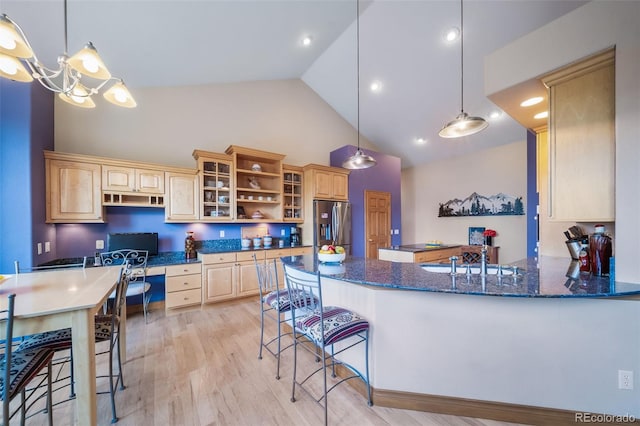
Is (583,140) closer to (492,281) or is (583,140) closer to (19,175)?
(492,281)

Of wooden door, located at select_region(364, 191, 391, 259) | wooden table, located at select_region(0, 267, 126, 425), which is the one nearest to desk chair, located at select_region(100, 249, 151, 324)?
wooden table, located at select_region(0, 267, 126, 425)

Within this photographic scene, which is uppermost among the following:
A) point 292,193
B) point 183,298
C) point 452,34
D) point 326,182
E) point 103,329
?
point 452,34

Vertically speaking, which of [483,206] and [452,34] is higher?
[452,34]

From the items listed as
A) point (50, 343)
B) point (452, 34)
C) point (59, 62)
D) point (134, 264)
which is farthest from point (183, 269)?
point (452, 34)

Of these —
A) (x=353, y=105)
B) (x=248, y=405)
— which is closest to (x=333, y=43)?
(x=353, y=105)

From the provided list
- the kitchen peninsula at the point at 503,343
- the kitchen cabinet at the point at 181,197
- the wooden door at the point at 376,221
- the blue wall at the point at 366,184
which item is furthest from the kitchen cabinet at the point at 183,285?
the wooden door at the point at 376,221

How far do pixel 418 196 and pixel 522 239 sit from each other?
2520mm

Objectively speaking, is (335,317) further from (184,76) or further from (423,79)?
(423,79)

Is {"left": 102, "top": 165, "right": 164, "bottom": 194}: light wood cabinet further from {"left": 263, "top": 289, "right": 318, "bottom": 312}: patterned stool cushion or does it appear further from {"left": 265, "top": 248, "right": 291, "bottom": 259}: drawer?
{"left": 263, "top": 289, "right": 318, "bottom": 312}: patterned stool cushion

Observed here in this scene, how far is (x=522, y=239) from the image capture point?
5109 millimetres

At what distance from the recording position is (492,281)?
161 centimetres

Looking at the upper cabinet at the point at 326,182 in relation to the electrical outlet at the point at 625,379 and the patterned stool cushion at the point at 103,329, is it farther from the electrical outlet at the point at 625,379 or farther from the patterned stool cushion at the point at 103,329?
→ the electrical outlet at the point at 625,379

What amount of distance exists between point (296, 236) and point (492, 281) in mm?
3560

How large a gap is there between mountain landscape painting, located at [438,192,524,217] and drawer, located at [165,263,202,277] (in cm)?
574
